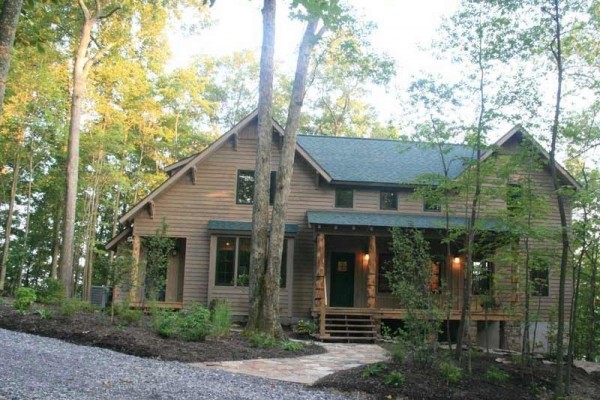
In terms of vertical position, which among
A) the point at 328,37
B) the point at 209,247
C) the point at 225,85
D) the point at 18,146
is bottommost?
the point at 209,247

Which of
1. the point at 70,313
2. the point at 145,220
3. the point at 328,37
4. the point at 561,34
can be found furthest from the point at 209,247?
the point at 561,34

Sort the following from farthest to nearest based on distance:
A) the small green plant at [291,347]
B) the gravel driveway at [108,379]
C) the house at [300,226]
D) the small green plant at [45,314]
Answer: the house at [300,226] → the small green plant at [291,347] → the small green plant at [45,314] → the gravel driveway at [108,379]

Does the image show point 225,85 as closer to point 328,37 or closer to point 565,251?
point 328,37

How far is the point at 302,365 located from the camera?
9633 mm

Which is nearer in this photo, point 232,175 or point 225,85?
point 232,175

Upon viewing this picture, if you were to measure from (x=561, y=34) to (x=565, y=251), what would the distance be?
3.65m

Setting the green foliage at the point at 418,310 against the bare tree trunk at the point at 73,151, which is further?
the bare tree trunk at the point at 73,151

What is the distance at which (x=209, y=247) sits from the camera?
1783 centimetres

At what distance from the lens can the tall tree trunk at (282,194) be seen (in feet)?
41.5

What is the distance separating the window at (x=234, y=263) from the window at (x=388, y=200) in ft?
12.0

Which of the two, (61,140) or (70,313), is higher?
(61,140)

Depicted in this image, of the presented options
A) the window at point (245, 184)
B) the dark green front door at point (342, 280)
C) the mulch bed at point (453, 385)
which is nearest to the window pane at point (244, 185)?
the window at point (245, 184)

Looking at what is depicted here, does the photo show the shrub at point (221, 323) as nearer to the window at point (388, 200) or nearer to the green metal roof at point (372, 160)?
the green metal roof at point (372, 160)

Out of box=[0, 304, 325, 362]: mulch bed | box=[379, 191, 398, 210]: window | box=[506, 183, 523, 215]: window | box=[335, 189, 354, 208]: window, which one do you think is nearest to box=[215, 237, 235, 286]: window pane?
box=[335, 189, 354, 208]: window
